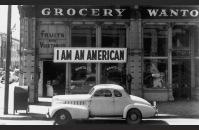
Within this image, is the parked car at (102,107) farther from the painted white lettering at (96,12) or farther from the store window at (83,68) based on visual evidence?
the painted white lettering at (96,12)

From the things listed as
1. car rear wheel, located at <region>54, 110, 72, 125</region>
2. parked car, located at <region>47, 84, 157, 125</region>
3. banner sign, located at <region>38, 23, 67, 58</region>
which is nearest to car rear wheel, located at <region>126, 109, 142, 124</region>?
parked car, located at <region>47, 84, 157, 125</region>

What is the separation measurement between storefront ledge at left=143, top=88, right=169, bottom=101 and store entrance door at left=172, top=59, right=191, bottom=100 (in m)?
0.83

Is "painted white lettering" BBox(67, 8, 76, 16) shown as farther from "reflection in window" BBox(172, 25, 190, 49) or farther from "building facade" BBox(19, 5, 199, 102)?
"reflection in window" BBox(172, 25, 190, 49)

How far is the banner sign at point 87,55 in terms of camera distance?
1714 centimetres

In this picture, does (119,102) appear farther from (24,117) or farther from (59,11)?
(59,11)

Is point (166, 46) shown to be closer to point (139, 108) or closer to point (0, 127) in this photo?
point (139, 108)

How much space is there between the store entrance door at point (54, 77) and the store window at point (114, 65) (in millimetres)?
2161

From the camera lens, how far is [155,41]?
17703 mm

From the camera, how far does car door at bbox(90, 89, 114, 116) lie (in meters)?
10.5

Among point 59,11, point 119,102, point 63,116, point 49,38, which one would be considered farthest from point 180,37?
point 63,116

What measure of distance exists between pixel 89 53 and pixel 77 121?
733 centimetres

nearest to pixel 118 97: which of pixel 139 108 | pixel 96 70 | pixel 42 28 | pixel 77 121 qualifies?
pixel 139 108

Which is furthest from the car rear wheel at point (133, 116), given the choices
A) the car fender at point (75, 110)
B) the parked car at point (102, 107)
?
the car fender at point (75, 110)

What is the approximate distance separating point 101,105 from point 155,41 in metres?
8.23
